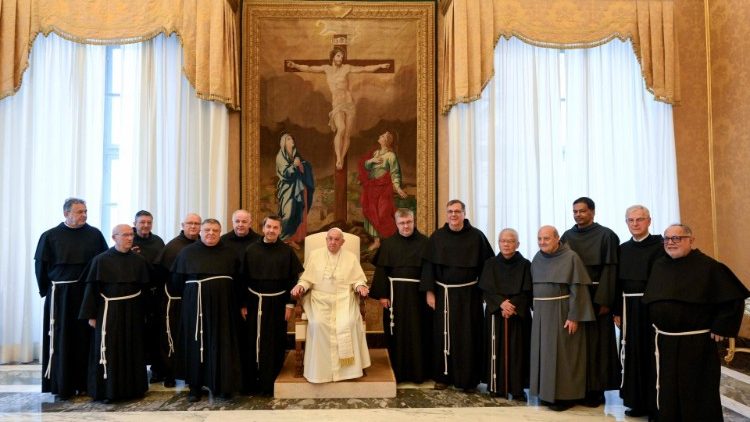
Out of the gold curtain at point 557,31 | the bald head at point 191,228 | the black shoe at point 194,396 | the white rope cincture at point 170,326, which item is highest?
the gold curtain at point 557,31

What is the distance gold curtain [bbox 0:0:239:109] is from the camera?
20.7 feet

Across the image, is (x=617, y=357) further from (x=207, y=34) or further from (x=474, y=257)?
(x=207, y=34)

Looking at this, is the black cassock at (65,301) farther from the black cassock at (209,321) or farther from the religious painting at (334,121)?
the religious painting at (334,121)

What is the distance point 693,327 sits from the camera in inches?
151

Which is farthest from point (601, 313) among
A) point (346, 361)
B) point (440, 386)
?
point (346, 361)

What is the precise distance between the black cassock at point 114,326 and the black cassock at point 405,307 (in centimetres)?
229

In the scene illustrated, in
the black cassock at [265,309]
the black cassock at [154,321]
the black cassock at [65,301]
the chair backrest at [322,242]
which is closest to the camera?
the black cassock at [65,301]

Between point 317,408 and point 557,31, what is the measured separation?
17.1ft

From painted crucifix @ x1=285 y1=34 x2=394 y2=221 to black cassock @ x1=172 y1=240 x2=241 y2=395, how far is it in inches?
89.5

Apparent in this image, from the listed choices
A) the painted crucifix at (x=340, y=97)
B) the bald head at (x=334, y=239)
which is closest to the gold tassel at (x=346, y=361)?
the bald head at (x=334, y=239)

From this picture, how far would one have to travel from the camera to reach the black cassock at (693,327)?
3.75m

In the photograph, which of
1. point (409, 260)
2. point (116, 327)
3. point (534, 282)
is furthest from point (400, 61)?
point (116, 327)

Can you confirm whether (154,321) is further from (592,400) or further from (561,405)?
(592,400)

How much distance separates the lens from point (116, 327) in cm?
461
